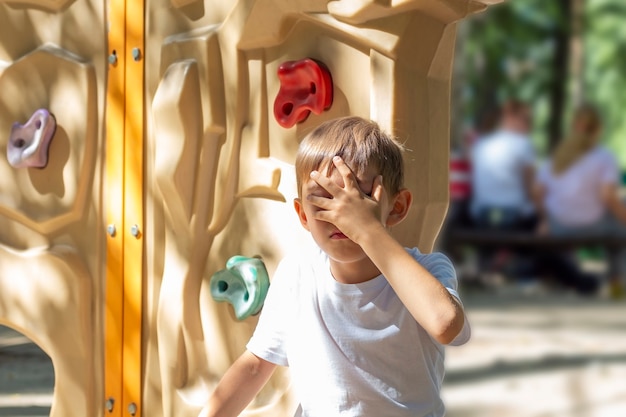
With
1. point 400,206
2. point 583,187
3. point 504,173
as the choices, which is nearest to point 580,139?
point 583,187

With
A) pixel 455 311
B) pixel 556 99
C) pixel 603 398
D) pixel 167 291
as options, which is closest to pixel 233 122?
pixel 167 291

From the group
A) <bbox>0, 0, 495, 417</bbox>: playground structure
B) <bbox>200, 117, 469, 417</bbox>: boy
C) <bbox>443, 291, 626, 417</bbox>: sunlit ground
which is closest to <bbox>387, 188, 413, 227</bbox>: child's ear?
<bbox>200, 117, 469, 417</bbox>: boy

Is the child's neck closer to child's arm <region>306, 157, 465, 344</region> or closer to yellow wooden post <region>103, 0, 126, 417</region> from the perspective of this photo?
child's arm <region>306, 157, 465, 344</region>

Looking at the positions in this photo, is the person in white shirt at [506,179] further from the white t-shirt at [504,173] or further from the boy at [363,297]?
the boy at [363,297]

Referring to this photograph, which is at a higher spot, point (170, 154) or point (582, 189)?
point (170, 154)

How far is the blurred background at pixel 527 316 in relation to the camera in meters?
6.35

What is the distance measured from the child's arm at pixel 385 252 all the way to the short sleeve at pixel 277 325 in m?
0.28

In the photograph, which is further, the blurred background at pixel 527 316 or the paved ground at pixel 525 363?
the blurred background at pixel 527 316

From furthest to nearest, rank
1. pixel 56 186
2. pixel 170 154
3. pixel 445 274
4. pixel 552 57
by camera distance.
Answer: pixel 552 57 < pixel 56 186 < pixel 170 154 < pixel 445 274

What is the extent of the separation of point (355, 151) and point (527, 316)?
22.2ft

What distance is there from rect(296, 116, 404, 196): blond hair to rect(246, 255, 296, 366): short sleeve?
0.90ft

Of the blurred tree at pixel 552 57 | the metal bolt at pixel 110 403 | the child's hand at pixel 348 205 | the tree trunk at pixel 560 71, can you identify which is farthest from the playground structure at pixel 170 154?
the tree trunk at pixel 560 71

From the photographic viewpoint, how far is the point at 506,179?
951 centimetres

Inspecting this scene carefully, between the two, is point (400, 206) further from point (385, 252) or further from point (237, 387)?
point (237, 387)
